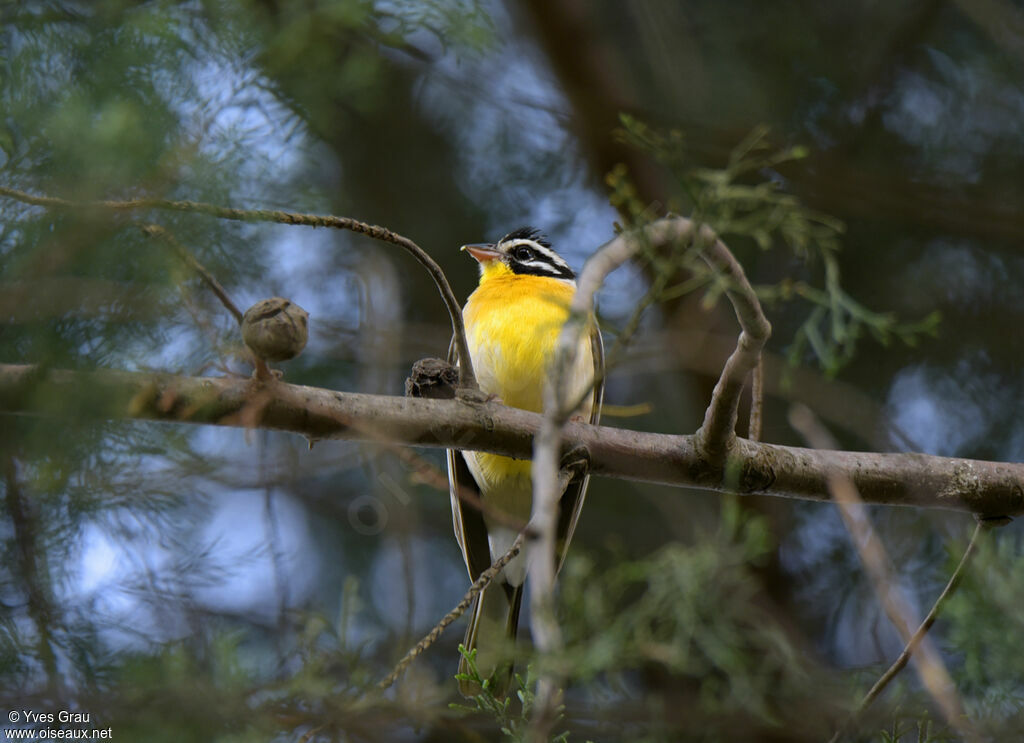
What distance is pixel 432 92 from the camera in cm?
744

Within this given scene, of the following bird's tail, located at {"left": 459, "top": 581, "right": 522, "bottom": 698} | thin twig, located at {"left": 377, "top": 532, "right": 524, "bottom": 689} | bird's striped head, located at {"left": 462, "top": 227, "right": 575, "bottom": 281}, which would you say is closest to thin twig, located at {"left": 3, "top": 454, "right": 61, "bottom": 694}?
thin twig, located at {"left": 377, "top": 532, "right": 524, "bottom": 689}

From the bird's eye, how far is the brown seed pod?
3250 mm

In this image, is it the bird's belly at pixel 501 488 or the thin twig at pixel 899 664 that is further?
the bird's belly at pixel 501 488

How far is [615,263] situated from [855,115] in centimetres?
520

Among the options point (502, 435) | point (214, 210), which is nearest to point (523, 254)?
point (502, 435)

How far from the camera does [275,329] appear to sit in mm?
2824

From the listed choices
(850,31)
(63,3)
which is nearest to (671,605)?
(63,3)

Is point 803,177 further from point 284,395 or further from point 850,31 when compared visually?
point 284,395

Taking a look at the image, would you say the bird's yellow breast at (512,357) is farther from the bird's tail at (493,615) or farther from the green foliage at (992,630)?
the green foliage at (992,630)

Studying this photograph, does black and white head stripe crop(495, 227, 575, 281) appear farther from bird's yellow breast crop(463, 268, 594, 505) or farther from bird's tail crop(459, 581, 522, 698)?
bird's tail crop(459, 581, 522, 698)

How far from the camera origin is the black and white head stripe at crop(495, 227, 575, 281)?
602cm

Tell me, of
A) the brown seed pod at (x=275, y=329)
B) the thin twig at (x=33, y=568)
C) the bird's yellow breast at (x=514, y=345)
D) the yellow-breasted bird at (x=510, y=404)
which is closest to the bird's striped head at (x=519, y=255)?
the yellow-breasted bird at (x=510, y=404)

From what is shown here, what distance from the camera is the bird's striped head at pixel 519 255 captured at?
6012mm

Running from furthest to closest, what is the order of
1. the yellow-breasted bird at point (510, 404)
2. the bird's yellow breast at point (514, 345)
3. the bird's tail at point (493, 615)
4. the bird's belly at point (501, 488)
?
the bird's belly at point (501, 488) < the bird's yellow breast at point (514, 345) < the yellow-breasted bird at point (510, 404) < the bird's tail at point (493, 615)
